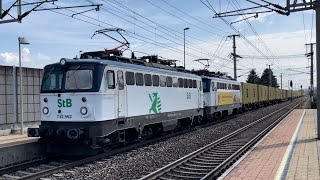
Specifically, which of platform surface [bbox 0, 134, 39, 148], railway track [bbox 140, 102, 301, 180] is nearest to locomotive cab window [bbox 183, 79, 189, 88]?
railway track [bbox 140, 102, 301, 180]

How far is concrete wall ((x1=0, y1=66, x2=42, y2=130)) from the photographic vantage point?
1892 cm

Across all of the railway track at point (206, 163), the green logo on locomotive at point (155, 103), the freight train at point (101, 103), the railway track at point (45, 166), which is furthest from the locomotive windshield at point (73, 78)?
the green logo on locomotive at point (155, 103)

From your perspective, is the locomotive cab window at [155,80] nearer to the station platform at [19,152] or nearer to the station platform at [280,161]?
the station platform at [280,161]

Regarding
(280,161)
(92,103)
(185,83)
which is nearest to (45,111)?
(92,103)

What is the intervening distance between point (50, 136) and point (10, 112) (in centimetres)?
760

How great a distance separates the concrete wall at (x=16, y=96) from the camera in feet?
62.1

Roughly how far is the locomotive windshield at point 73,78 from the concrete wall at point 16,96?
6597 mm

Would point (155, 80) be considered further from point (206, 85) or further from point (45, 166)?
point (206, 85)

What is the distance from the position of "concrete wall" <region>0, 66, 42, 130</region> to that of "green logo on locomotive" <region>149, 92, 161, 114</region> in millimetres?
7308

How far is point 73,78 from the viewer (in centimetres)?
1279

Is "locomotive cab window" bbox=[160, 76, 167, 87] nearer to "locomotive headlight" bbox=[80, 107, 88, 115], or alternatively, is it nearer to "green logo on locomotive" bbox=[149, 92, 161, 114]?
"green logo on locomotive" bbox=[149, 92, 161, 114]

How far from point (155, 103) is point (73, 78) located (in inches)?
182

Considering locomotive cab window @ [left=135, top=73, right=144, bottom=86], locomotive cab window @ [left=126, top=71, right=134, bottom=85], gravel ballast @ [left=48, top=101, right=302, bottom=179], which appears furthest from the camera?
locomotive cab window @ [left=135, top=73, right=144, bottom=86]

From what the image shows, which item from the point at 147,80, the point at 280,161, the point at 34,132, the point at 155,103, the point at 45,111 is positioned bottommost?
the point at 280,161
